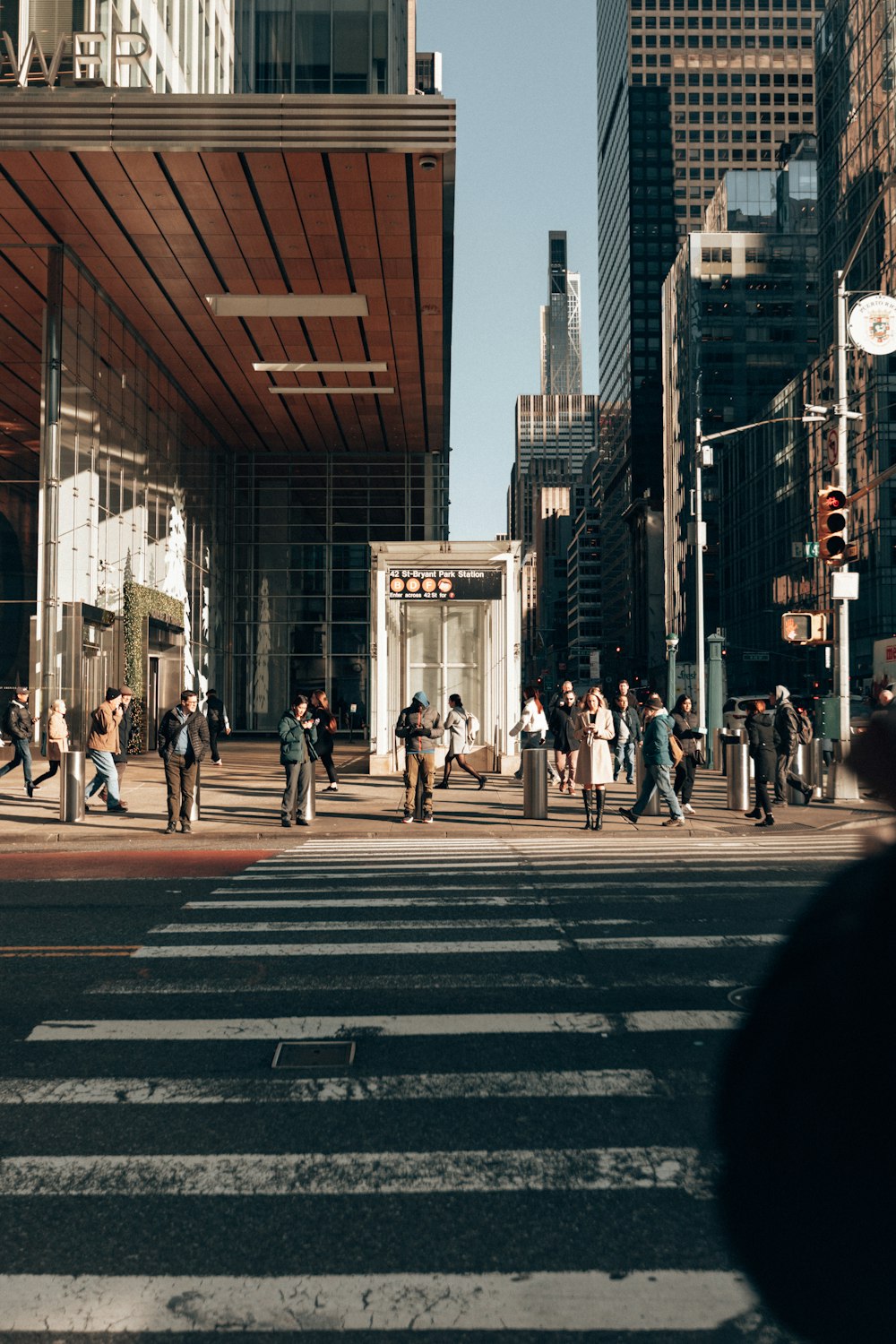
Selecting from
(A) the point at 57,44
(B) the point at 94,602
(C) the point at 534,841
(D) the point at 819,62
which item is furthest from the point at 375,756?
(D) the point at 819,62

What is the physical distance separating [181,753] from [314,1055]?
10.2m

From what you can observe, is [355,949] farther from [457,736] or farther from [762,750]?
[457,736]

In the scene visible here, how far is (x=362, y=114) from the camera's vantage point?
23.4 meters

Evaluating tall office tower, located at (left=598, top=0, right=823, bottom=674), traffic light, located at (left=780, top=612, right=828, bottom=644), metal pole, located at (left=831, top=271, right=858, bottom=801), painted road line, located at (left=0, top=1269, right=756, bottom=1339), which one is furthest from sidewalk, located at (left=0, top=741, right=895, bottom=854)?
tall office tower, located at (left=598, top=0, right=823, bottom=674)

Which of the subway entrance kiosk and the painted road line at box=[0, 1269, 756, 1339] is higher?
the subway entrance kiosk

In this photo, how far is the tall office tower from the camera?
147250mm

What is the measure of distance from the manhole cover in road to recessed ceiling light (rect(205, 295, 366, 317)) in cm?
2889

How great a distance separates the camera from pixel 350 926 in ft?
27.7

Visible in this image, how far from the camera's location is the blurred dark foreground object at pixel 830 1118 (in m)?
1.88

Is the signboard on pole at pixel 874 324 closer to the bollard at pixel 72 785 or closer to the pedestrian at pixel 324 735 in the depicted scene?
the pedestrian at pixel 324 735

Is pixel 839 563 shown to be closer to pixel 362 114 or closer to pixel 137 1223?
pixel 362 114

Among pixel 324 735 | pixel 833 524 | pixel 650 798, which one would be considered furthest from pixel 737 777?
pixel 324 735

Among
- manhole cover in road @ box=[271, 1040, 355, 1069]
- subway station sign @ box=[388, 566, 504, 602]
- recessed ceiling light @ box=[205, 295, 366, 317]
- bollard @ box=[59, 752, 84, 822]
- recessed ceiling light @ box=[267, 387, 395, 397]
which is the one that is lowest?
manhole cover in road @ box=[271, 1040, 355, 1069]

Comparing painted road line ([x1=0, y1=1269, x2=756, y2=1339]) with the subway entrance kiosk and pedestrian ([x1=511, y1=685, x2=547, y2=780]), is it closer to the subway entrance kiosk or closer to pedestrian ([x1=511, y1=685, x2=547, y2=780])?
pedestrian ([x1=511, y1=685, x2=547, y2=780])
